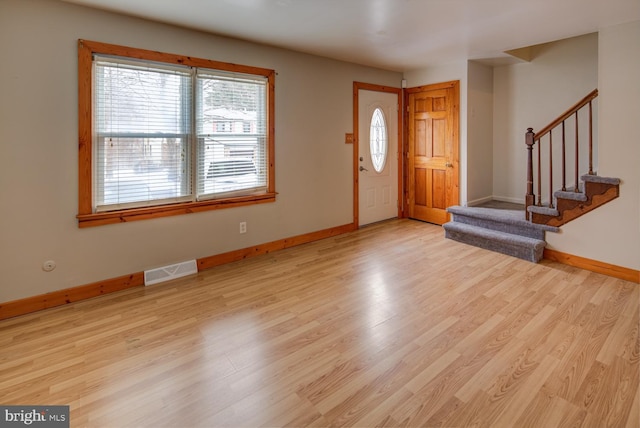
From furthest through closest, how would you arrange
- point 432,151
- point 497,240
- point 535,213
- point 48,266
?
point 432,151 → point 497,240 → point 535,213 → point 48,266

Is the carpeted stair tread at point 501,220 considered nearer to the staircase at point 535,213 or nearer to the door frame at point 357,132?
the staircase at point 535,213

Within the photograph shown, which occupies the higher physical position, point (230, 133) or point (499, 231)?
point (230, 133)

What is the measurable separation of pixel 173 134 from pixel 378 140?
3217 mm

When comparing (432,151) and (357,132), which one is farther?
(432,151)

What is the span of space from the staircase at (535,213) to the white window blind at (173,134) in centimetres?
276

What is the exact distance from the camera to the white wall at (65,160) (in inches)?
107

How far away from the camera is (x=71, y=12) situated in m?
2.88

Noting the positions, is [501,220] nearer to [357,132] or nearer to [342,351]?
[357,132]

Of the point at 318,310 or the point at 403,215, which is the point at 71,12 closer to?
the point at 318,310

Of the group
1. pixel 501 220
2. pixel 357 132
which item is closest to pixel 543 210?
pixel 501 220

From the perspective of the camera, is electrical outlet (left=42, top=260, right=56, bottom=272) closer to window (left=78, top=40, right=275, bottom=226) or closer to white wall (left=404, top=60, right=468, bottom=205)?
window (left=78, top=40, right=275, bottom=226)

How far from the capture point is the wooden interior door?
206 inches

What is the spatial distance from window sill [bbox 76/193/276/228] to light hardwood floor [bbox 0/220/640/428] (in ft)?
2.23

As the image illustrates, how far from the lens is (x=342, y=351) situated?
7.45 feet
